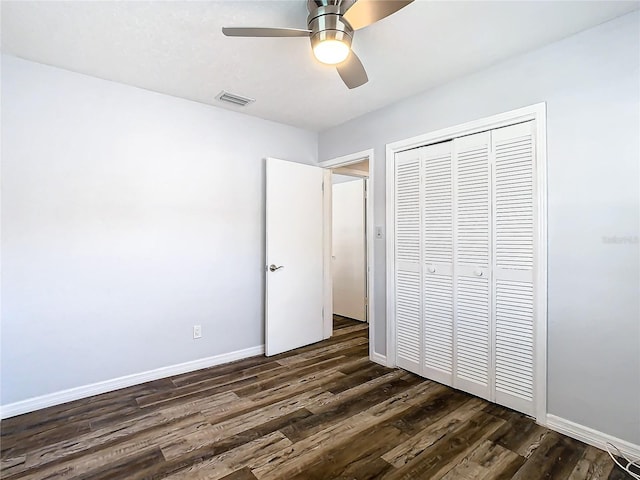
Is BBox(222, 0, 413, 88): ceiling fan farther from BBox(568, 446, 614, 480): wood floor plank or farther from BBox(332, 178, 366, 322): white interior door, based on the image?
BBox(332, 178, 366, 322): white interior door

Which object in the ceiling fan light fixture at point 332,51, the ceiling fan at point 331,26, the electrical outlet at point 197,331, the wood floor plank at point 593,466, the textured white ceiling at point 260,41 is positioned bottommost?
the wood floor plank at point 593,466

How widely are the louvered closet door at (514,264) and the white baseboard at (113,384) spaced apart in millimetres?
2341

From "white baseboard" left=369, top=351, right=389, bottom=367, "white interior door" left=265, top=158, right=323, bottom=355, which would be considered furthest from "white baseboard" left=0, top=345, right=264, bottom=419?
"white baseboard" left=369, top=351, right=389, bottom=367

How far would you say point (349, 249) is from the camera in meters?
5.05

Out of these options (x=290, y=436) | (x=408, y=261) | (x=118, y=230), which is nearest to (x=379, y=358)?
(x=408, y=261)

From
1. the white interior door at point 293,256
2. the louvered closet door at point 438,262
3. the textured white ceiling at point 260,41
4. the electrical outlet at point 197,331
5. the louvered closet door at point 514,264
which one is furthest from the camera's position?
the white interior door at point 293,256

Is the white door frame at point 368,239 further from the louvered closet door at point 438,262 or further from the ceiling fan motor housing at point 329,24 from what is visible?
the ceiling fan motor housing at point 329,24

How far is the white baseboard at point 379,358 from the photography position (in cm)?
317

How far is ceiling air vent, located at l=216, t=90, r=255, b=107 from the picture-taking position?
2.91m

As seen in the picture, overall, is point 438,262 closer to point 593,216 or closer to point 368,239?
point 368,239

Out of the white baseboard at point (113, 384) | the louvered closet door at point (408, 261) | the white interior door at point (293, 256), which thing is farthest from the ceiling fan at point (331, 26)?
the white baseboard at point (113, 384)

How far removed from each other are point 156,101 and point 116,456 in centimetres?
266

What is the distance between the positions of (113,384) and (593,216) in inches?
143

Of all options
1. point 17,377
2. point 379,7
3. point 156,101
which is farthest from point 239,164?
point 17,377
